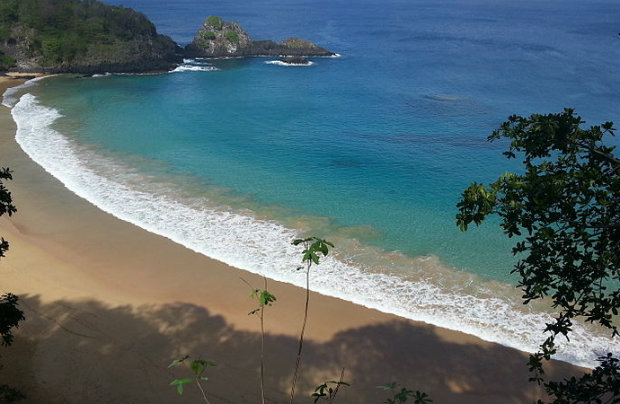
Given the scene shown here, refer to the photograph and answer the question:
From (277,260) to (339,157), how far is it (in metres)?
12.0

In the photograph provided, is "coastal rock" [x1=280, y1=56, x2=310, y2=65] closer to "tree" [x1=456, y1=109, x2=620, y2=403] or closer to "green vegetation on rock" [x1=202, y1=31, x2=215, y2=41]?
"green vegetation on rock" [x1=202, y1=31, x2=215, y2=41]

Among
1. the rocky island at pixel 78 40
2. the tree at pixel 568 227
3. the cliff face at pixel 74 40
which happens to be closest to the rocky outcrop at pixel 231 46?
the rocky island at pixel 78 40

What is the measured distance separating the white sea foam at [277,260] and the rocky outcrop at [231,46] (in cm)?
3916

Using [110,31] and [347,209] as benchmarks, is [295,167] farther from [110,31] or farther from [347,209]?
[110,31]

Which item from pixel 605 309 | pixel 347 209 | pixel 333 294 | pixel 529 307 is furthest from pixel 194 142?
pixel 605 309

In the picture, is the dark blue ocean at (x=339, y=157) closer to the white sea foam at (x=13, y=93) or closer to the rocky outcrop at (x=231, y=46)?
the white sea foam at (x=13, y=93)

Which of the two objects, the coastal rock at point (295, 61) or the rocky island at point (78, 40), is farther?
the coastal rock at point (295, 61)

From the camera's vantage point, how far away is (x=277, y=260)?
57.5ft

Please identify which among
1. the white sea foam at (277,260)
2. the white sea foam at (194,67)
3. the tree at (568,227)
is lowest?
the white sea foam at (277,260)

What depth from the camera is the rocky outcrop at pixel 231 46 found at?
63000mm

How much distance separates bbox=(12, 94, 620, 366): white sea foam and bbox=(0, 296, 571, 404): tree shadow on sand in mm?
922

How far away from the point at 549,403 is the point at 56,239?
54.9 feet

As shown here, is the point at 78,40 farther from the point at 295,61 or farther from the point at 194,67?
the point at 295,61

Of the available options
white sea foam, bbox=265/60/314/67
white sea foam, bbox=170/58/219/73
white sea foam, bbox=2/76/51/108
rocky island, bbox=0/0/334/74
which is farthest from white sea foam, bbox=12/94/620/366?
white sea foam, bbox=265/60/314/67
